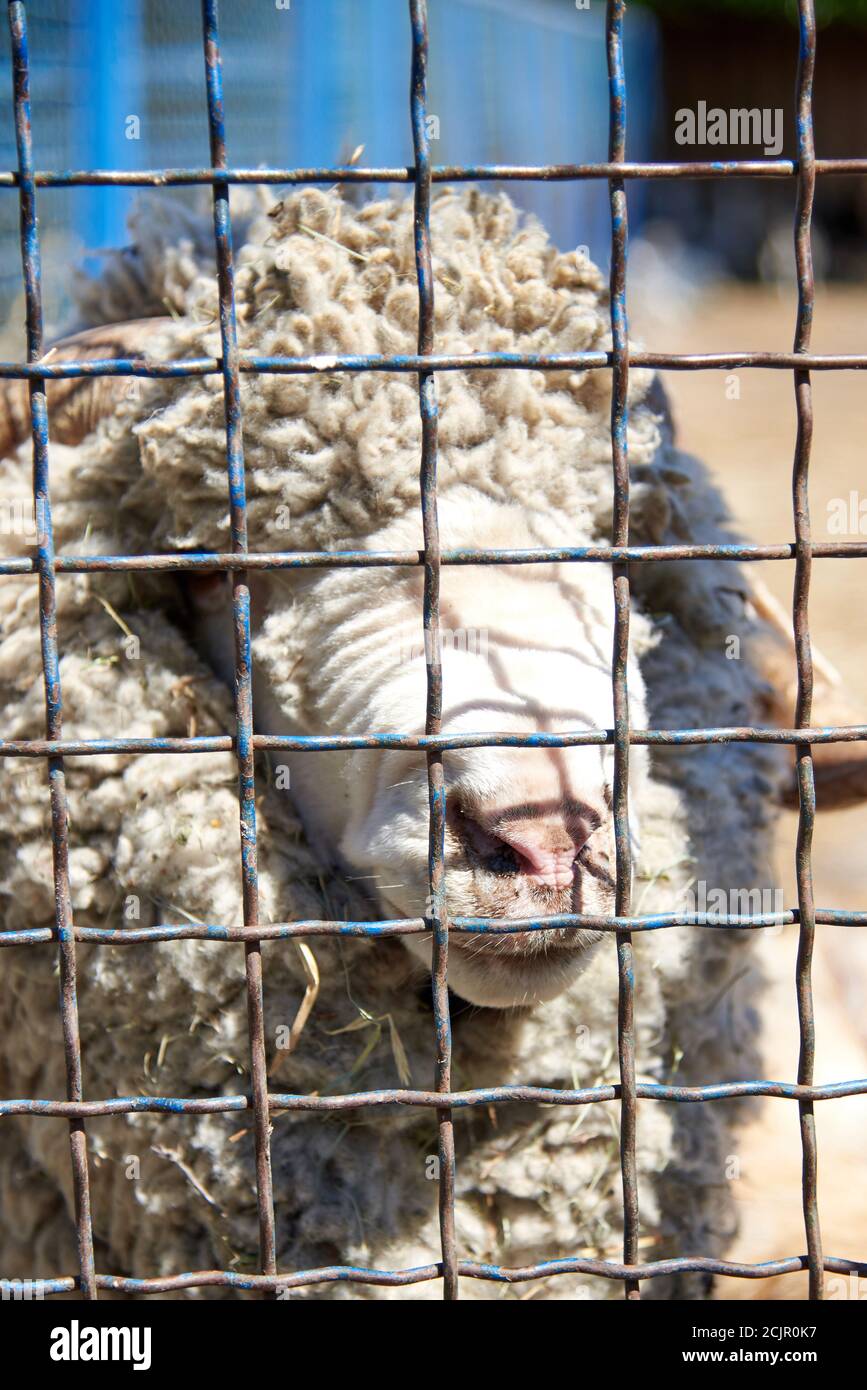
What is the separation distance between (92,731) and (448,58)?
6666 millimetres

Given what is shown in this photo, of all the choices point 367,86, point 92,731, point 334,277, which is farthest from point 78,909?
point 367,86

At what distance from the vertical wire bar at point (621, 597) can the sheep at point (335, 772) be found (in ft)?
0.85

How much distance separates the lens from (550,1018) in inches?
85.0

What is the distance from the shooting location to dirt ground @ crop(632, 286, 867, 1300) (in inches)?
102

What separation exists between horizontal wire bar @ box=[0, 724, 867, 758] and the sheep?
271 millimetres

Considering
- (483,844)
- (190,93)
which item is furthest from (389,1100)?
(190,93)

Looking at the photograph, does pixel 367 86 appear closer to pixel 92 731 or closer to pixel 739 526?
pixel 739 526

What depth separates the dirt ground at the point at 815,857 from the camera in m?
2.59

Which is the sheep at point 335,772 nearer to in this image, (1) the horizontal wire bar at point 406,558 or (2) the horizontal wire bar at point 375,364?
(1) the horizontal wire bar at point 406,558

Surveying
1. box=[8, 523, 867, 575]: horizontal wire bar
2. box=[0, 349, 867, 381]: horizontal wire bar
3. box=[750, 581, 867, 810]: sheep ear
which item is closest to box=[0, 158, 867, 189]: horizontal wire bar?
box=[0, 349, 867, 381]: horizontal wire bar

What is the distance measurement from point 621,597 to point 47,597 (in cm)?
72

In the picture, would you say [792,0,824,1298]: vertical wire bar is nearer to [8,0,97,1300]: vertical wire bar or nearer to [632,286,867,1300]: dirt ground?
[632,286,867,1300]: dirt ground

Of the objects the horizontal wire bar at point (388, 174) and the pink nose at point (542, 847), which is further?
the pink nose at point (542, 847)

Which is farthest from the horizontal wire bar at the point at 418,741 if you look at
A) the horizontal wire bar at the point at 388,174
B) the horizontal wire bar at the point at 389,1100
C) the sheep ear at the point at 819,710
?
the sheep ear at the point at 819,710
